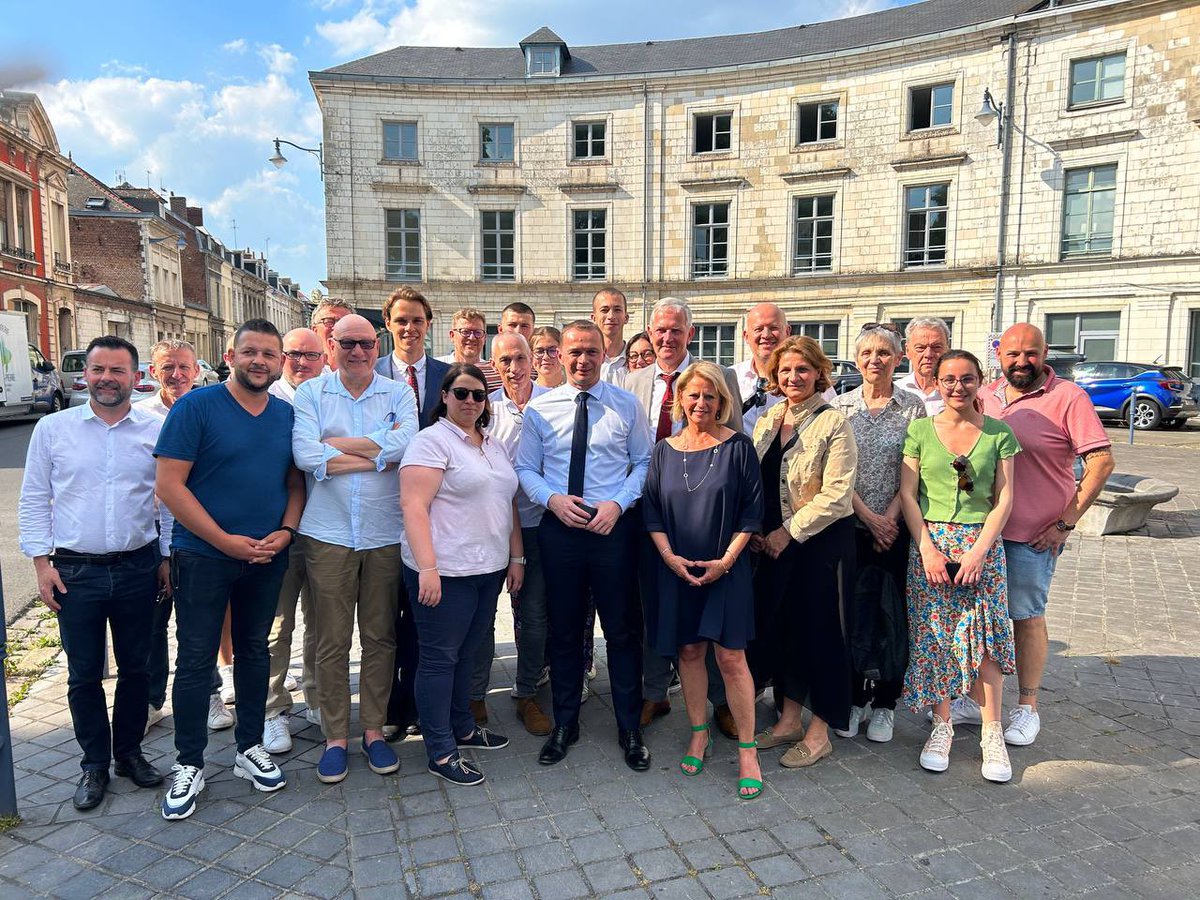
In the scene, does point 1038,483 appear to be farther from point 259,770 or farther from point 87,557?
point 87,557

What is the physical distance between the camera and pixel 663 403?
467cm

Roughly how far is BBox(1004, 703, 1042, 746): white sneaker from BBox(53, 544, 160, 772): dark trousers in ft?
14.8

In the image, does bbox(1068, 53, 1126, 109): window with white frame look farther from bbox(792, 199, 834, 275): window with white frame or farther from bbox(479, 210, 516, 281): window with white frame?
bbox(479, 210, 516, 281): window with white frame

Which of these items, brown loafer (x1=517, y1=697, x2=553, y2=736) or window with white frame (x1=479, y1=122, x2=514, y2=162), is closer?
brown loafer (x1=517, y1=697, x2=553, y2=736)

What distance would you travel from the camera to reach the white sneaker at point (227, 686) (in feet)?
15.2

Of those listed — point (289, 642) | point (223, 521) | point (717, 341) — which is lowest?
point (289, 642)

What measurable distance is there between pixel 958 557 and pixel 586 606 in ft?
6.35

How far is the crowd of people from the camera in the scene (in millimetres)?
3570

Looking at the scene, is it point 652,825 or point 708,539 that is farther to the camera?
point 708,539

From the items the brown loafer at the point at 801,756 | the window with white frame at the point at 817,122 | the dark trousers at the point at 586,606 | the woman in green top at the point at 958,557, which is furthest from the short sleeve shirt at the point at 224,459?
the window with white frame at the point at 817,122

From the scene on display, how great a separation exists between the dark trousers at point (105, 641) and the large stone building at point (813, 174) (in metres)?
29.1

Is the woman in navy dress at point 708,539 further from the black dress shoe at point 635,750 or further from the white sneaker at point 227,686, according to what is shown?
the white sneaker at point 227,686

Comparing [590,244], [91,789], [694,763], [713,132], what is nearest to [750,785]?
[694,763]

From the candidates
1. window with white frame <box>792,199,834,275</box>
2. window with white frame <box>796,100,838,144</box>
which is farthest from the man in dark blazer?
window with white frame <box>796,100,838,144</box>
